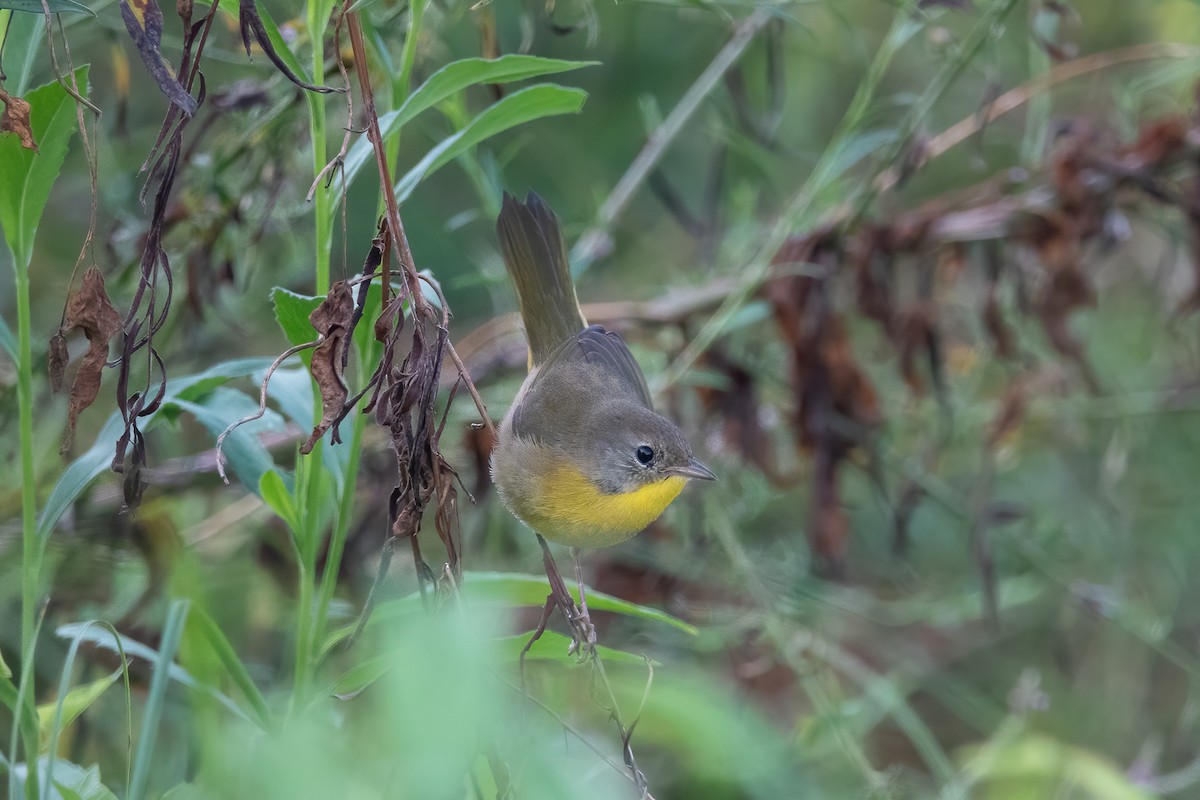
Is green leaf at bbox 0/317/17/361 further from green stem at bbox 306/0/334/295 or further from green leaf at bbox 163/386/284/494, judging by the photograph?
green stem at bbox 306/0/334/295

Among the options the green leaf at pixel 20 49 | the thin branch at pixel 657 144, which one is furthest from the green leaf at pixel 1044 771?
the green leaf at pixel 20 49

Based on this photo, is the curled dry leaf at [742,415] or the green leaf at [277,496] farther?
the curled dry leaf at [742,415]

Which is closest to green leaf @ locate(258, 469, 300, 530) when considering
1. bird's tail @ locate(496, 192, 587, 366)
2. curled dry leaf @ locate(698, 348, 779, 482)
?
bird's tail @ locate(496, 192, 587, 366)

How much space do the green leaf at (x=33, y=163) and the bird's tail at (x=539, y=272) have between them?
0.92 metres

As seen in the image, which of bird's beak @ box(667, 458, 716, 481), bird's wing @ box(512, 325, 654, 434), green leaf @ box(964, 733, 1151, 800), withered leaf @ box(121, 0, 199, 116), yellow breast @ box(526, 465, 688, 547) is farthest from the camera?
green leaf @ box(964, 733, 1151, 800)

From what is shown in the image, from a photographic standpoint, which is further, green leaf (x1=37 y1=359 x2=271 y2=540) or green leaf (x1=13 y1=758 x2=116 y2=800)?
green leaf (x1=37 y1=359 x2=271 y2=540)

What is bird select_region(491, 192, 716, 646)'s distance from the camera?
231 centimetres

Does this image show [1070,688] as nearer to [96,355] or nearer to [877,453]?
[877,453]

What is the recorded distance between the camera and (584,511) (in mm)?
2305

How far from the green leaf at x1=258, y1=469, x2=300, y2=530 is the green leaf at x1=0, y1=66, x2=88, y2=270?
41cm

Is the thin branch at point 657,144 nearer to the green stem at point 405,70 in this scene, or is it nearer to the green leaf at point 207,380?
the green leaf at point 207,380

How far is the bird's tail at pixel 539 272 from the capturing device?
2.39 metres

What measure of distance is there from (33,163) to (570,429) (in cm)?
126

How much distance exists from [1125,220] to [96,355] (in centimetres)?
256
